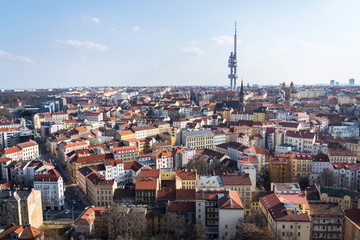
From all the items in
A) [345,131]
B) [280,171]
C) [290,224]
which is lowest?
[280,171]

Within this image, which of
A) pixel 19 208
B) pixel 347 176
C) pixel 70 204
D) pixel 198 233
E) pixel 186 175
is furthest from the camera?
pixel 347 176

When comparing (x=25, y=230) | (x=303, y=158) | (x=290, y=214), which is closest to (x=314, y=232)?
(x=290, y=214)

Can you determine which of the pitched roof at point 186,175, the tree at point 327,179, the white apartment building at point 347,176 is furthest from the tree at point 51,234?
the white apartment building at point 347,176

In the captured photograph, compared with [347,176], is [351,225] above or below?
above

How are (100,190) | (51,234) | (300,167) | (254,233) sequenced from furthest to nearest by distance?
(300,167)
(100,190)
(51,234)
(254,233)

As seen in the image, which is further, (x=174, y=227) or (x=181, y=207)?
(x=181, y=207)

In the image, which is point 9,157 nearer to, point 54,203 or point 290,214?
point 54,203

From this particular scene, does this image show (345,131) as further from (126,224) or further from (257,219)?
(126,224)

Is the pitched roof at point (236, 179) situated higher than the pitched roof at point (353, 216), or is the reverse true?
the pitched roof at point (236, 179)

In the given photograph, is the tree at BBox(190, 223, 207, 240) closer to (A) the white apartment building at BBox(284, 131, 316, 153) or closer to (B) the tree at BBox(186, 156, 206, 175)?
(B) the tree at BBox(186, 156, 206, 175)

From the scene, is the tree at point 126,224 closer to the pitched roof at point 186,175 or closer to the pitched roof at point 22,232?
the pitched roof at point 22,232

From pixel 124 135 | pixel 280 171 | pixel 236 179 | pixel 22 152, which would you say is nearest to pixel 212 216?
pixel 236 179
